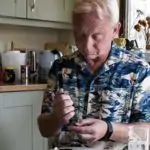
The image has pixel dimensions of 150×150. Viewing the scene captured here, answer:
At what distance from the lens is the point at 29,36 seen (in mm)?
3100

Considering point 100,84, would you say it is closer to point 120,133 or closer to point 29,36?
point 120,133

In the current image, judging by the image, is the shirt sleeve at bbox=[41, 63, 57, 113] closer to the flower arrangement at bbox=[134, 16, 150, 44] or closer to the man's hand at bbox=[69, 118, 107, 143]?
the man's hand at bbox=[69, 118, 107, 143]

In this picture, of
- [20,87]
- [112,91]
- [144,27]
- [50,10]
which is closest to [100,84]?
[112,91]

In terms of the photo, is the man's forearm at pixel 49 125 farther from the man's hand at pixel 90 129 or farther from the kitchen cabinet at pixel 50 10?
the kitchen cabinet at pixel 50 10

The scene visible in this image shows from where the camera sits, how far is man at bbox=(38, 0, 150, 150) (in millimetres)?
1109

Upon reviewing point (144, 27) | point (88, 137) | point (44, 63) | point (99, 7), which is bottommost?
point (88, 137)

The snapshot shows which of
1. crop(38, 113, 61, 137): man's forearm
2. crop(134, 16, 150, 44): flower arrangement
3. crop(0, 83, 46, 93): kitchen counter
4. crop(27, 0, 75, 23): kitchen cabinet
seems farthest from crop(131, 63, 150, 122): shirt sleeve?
crop(134, 16, 150, 44): flower arrangement

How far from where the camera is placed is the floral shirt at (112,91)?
1146 millimetres

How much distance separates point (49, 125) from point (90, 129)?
7.7 inches

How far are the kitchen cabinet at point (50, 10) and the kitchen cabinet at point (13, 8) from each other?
0.06 m

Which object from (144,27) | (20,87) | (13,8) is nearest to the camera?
(20,87)

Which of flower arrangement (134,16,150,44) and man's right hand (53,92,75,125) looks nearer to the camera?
man's right hand (53,92,75,125)

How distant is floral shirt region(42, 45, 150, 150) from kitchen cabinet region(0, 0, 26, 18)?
59.3 inches

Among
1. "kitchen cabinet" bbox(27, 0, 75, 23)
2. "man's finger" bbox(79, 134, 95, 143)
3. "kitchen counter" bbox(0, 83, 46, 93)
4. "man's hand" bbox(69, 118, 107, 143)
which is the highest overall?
"kitchen cabinet" bbox(27, 0, 75, 23)
